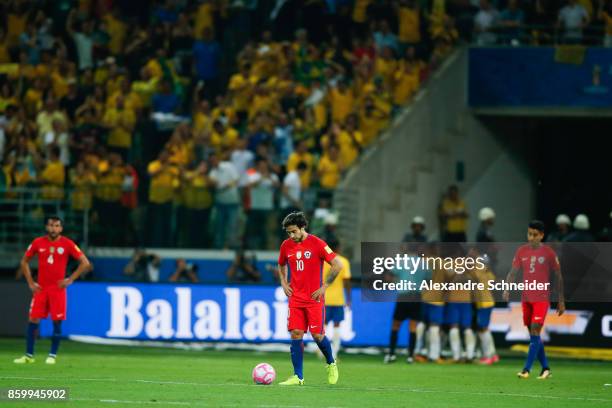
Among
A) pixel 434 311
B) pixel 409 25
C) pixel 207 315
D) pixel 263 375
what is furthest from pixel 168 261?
pixel 263 375

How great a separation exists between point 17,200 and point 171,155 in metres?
3.00

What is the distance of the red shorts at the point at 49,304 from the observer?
67.5ft

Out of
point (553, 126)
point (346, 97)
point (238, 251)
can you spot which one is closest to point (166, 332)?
point (238, 251)

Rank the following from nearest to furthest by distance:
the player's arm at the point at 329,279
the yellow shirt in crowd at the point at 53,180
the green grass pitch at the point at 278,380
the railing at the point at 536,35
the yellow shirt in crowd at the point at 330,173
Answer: the green grass pitch at the point at 278,380 < the player's arm at the point at 329,279 < the yellow shirt in crowd at the point at 53,180 < the yellow shirt in crowd at the point at 330,173 < the railing at the point at 536,35

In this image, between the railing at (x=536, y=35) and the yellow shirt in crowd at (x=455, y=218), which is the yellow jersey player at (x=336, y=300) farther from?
the railing at (x=536, y=35)

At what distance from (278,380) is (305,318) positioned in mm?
1634

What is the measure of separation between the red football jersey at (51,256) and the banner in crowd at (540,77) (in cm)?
1160

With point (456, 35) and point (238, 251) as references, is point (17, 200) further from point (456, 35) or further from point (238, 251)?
point (456, 35)

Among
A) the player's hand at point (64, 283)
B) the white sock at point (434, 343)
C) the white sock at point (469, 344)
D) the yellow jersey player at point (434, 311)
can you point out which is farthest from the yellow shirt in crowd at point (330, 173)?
the player's hand at point (64, 283)

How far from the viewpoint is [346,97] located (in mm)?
28641

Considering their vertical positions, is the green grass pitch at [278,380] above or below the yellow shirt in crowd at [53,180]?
below

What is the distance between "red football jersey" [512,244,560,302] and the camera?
1955 centimetres

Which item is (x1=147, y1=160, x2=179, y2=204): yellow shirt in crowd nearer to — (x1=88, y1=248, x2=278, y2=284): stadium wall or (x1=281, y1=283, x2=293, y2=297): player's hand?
(x1=88, y1=248, x2=278, y2=284): stadium wall

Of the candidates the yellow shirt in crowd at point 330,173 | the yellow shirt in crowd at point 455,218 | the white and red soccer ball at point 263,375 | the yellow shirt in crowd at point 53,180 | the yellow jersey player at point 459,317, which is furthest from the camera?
the yellow shirt in crowd at point 455,218
